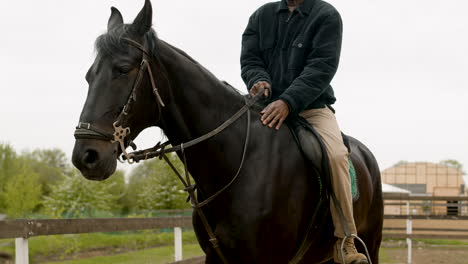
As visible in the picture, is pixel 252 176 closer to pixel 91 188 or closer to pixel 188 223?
pixel 188 223

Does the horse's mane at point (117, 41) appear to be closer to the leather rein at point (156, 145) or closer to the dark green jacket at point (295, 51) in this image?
the leather rein at point (156, 145)

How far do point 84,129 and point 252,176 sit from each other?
3.74 ft

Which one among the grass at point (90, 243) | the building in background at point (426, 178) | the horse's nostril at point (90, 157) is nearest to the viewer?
the horse's nostril at point (90, 157)

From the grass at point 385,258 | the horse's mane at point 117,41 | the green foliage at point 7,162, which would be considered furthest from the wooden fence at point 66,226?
the green foliage at point 7,162

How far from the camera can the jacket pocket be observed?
3.81 metres

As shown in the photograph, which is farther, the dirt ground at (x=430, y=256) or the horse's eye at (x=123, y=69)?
the dirt ground at (x=430, y=256)

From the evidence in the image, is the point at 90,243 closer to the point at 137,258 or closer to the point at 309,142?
the point at 137,258

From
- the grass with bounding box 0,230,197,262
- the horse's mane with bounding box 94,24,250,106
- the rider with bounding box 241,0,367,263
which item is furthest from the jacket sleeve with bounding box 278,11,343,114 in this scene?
the grass with bounding box 0,230,197,262

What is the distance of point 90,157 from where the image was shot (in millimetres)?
2756

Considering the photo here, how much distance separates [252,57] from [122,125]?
1.51m

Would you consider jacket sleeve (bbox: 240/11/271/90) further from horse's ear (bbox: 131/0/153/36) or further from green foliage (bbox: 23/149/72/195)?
green foliage (bbox: 23/149/72/195)

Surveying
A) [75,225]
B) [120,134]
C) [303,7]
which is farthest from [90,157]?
[75,225]

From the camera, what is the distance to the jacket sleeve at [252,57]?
3861 millimetres

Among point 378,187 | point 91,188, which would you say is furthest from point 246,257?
point 91,188
